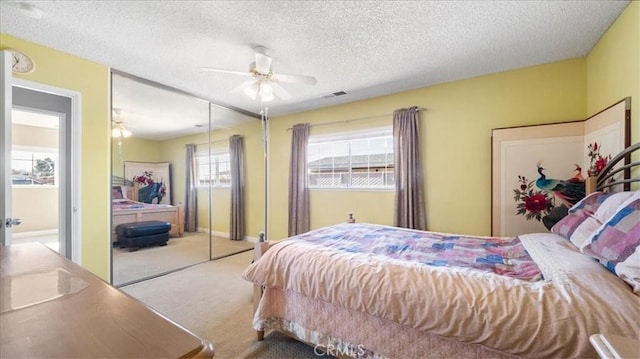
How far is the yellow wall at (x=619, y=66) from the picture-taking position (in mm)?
1852

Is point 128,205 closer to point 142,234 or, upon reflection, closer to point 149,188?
point 149,188

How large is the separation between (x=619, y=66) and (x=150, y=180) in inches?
198

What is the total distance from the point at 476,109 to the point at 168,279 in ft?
14.7

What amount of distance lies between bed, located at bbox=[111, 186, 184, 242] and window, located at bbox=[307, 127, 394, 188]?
7.32ft

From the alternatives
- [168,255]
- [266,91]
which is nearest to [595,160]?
[266,91]

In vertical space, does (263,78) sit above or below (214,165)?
→ above

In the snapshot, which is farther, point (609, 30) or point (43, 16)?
point (609, 30)

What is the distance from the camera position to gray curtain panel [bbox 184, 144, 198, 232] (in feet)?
13.3

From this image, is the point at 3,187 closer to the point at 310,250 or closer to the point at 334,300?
the point at 310,250

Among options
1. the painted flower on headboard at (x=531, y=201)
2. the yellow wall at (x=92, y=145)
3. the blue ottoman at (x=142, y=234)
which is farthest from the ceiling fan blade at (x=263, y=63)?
the painted flower on headboard at (x=531, y=201)

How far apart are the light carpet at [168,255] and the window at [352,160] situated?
1.99 m

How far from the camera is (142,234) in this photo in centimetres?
350

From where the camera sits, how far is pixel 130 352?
21.4 inches

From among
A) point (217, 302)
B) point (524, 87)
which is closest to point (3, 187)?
point (217, 302)
